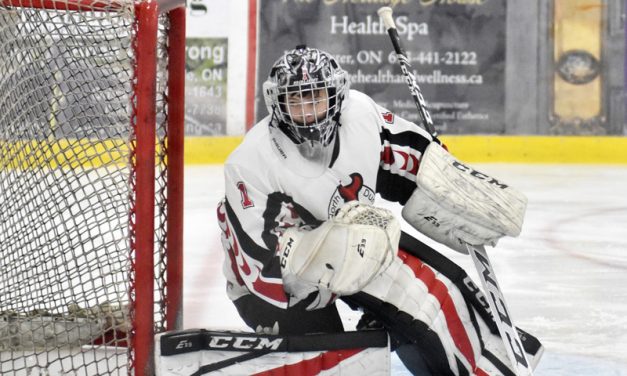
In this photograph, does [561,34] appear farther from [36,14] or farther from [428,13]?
[36,14]

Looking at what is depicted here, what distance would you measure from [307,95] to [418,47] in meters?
3.50

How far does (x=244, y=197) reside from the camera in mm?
2051

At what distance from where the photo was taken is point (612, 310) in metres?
2.81

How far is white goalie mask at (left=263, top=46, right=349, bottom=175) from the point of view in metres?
2.00

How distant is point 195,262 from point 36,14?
1487mm

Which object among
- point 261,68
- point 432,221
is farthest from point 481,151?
point 432,221

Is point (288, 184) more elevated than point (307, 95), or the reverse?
point (307, 95)

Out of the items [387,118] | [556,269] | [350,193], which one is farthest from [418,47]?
[350,193]

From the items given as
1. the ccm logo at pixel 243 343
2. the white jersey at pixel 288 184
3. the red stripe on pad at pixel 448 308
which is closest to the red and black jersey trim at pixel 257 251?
the white jersey at pixel 288 184

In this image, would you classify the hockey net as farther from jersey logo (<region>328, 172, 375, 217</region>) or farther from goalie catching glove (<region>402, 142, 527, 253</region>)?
goalie catching glove (<region>402, 142, 527, 253</region>)

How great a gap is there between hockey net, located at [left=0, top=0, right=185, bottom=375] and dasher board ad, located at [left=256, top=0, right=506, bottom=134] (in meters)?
3.23

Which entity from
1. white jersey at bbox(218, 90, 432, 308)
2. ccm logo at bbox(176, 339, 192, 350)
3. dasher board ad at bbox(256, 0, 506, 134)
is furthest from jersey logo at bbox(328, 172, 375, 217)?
dasher board ad at bbox(256, 0, 506, 134)

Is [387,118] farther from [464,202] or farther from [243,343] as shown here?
[243,343]

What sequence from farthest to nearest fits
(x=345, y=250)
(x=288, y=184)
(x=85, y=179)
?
(x=85, y=179), (x=288, y=184), (x=345, y=250)
